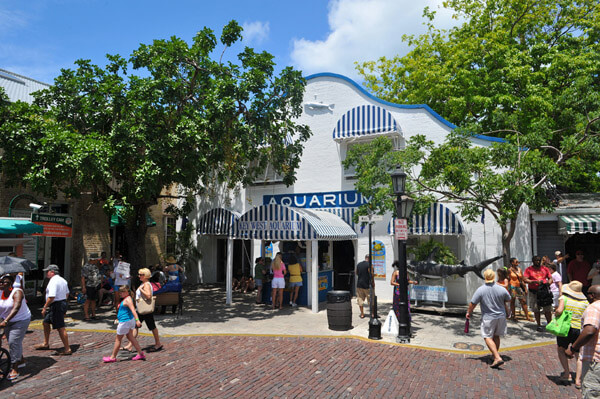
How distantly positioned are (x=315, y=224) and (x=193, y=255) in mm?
8476

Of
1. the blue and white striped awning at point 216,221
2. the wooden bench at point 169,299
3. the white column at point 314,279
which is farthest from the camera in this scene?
the blue and white striped awning at point 216,221

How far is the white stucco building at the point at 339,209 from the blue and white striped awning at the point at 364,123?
0.12ft

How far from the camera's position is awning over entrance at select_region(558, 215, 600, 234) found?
11.6 m

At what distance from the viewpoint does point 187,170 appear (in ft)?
37.2

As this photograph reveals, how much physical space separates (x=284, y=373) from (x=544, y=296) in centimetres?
661

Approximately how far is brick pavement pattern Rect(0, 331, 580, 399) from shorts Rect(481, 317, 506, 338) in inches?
24.5

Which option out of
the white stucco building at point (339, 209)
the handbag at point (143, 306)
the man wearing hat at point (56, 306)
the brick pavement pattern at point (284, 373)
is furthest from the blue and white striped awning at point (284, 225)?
the man wearing hat at point (56, 306)

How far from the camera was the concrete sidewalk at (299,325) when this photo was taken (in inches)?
357

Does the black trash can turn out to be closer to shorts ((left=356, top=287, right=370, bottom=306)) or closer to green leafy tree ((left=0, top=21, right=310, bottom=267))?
shorts ((left=356, top=287, right=370, bottom=306))

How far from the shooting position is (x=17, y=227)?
36.3ft

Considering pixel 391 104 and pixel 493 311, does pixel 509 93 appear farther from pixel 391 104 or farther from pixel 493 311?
pixel 493 311

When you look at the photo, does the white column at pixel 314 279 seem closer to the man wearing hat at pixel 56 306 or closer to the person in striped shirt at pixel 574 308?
the man wearing hat at pixel 56 306

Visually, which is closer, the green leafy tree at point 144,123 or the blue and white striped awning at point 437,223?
the green leafy tree at point 144,123

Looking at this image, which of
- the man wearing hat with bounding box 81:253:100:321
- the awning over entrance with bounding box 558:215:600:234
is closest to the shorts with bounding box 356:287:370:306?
the awning over entrance with bounding box 558:215:600:234
